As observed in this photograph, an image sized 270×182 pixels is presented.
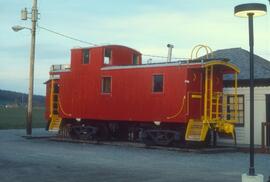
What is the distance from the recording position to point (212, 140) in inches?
946

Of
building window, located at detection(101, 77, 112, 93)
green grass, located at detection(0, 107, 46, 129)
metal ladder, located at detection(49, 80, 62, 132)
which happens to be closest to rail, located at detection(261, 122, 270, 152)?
building window, located at detection(101, 77, 112, 93)

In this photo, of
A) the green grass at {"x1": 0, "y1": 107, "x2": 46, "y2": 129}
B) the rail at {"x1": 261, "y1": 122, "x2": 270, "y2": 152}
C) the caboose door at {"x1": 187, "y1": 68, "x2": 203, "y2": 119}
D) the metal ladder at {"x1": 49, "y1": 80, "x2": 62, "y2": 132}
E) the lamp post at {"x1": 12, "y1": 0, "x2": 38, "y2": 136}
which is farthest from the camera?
the green grass at {"x1": 0, "y1": 107, "x2": 46, "y2": 129}

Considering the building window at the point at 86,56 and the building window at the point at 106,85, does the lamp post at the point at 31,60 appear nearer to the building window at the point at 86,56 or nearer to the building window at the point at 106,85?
the building window at the point at 86,56

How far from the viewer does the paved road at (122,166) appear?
12.2 m

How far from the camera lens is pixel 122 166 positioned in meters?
14.8

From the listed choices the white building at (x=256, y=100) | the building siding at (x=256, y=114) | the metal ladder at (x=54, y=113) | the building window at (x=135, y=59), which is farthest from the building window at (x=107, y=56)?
the building siding at (x=256, y=114)

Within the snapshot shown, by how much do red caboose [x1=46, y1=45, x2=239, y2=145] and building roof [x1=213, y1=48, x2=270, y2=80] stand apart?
2023 mm

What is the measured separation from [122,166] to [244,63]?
549 inches

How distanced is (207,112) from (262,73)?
4.24 meters

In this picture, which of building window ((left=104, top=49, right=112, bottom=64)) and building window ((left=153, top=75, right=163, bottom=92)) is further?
building window ((left=104, top=49, right=112, bottom=64))

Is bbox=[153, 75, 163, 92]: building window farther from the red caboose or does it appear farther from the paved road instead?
the paved road

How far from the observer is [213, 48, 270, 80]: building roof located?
23.8 m

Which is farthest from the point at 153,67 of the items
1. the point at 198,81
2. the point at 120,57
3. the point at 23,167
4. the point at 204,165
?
the point at 23,167

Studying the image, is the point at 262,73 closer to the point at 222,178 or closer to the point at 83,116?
the point at 83,116
